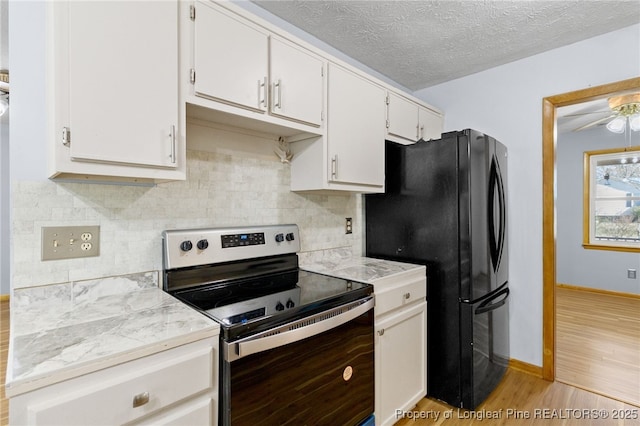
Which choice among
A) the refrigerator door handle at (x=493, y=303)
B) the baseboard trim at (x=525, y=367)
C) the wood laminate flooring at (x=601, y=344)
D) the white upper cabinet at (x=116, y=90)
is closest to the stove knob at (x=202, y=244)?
the white upper cabinet at (x=116, y=90)

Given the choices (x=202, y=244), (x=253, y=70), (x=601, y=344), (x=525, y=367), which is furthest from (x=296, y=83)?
(x=601, y=344)

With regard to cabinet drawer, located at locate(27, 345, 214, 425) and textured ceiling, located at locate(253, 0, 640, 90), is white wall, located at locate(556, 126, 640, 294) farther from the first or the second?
cabinet drawer, located at locate(27, 345, 214, 425)

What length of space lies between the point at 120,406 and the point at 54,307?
57 cm

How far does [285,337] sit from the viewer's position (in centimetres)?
114

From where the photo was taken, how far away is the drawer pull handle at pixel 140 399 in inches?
33.6

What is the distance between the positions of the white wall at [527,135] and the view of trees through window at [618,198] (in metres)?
3.24

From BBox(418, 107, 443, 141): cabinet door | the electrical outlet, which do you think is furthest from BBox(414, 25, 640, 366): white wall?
the electrical outlet

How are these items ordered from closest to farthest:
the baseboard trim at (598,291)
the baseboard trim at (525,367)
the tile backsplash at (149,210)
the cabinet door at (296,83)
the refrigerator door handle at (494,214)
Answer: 1. the tile backsplash at (149,210)
2. the cabinet door at (296,83)
3. the refrigerator door handle at (494,214)
4. the baseboard trim at (525,367)
5. the baseboard trim at (598,291)

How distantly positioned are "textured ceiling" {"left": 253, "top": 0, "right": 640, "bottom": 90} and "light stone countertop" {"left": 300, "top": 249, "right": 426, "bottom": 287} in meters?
1.48

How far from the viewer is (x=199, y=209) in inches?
62.5

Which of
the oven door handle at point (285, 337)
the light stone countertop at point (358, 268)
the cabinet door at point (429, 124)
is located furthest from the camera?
the cabinet door at point (429, 124)

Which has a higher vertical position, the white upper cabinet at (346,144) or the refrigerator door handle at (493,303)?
the white upper cabinet at (346,144)

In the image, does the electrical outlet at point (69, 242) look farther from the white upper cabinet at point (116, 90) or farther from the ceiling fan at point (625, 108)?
the ceiling fan at point (625, 108)

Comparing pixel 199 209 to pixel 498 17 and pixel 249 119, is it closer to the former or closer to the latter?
pixel 249 119
